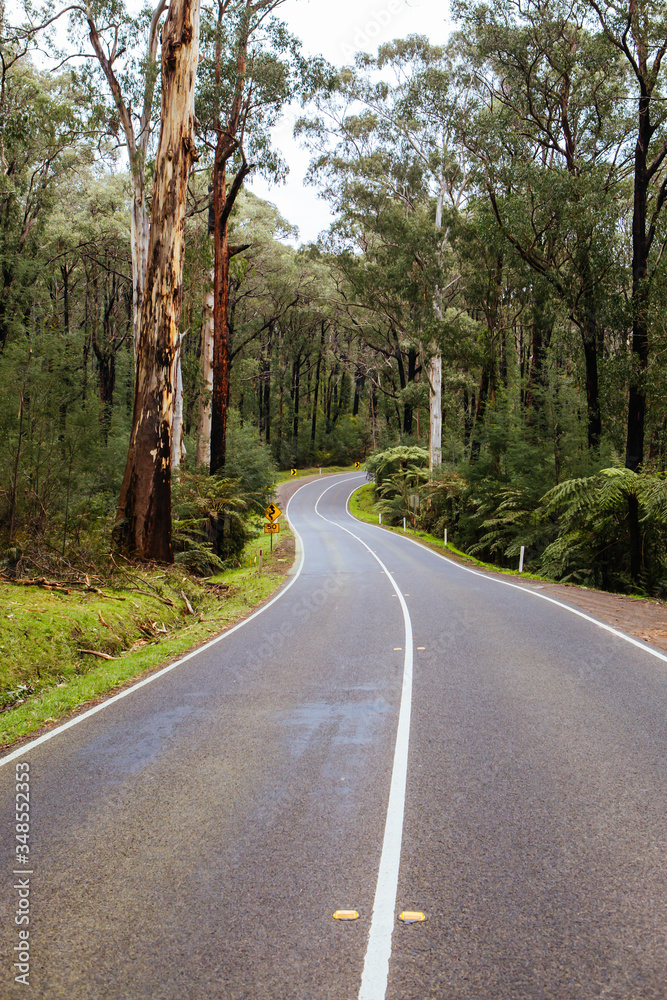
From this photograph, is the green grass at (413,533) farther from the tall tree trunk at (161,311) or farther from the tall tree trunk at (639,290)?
the tall tree trunk at (161,311)

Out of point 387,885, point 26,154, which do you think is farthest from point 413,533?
point 387,885

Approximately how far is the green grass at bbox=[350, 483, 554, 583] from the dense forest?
724mm

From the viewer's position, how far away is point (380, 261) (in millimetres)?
39188

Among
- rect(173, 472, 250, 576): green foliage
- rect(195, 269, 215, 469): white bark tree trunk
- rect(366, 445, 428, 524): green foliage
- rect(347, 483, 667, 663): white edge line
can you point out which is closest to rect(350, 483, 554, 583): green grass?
rect(347, 483, 667, 663): white edge line

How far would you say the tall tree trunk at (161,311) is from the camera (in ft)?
45.8

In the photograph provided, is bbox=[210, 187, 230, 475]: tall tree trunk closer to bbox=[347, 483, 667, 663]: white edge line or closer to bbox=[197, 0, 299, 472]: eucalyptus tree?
bbox=[197, 0, 299, 472]: eucalyptus tree

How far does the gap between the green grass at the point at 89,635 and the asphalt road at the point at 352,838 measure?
818mm

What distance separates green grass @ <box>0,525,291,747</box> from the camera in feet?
24.0

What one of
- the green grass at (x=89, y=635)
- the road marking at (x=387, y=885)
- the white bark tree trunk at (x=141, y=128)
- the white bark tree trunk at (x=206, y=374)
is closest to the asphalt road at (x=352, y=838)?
the road marking at (x=387, y=885)

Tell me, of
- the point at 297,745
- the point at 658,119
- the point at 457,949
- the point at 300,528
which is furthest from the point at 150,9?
the point at 457,949

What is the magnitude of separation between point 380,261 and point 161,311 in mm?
27785

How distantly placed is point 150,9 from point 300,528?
2334 centimetres

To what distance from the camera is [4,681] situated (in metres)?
7.48

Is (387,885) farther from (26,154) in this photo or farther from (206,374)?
(26,154)
